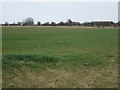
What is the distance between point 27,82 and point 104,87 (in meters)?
2.25

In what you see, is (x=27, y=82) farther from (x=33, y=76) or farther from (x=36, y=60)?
(x=36, y=60)

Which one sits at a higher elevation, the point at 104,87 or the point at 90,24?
the point at 90,24

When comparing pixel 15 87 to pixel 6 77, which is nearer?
pixel 15 87

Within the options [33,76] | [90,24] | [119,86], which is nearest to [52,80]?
[33,76]

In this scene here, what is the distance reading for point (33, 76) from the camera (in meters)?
6.47

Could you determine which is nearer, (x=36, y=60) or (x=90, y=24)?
(x=36, y=60)

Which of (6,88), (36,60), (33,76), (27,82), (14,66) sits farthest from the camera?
(36,60)

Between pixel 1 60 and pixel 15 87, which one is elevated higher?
pixel 1 60

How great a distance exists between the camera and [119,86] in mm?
5652

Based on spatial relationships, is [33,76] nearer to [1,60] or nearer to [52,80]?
[52,80]

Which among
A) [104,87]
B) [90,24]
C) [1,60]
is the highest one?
[90,24]

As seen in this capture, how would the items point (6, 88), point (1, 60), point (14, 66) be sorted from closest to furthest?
point (6, 88) → point (14, 66) → point (1, 60)

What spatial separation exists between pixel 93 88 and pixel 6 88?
239 cm

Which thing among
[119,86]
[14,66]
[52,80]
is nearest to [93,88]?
[119,86]
